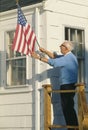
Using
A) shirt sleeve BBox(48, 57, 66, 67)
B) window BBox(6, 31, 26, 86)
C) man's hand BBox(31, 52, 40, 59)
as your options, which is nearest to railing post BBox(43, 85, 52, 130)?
shirt sleeve BBox(48, 57, 66, 67)

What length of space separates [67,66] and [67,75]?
197 millimetres

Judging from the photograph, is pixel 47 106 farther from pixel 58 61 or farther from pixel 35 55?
pixel 35 55

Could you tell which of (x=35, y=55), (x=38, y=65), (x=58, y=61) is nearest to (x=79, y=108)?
(x=58, y=61)

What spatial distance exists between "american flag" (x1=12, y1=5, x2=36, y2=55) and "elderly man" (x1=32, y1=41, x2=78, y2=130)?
1.14 feet

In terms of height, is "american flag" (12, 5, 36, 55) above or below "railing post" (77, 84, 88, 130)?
above

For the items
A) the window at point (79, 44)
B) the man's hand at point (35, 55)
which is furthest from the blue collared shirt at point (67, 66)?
the window at point (79, 44)

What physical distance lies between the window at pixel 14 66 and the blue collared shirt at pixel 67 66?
1.58 m

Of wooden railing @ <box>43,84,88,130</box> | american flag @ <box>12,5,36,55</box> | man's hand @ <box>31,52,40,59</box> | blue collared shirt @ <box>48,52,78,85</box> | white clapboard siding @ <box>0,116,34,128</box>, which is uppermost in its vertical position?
american flag @ <box>12,5,36,55</box>

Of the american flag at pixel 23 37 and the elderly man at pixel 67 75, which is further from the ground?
the american flag at pixel 23 37

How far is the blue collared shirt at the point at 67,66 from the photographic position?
435 inches

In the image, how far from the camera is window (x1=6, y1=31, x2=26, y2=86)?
12.6 meters

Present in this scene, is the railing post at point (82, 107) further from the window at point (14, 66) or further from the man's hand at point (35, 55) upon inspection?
the window at point (14, 66)

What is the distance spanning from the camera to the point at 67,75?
1114 centimetres

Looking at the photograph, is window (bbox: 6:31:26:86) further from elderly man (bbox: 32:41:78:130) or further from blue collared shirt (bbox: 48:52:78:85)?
blue collared shirt (bbox: 48:52:78:85)
